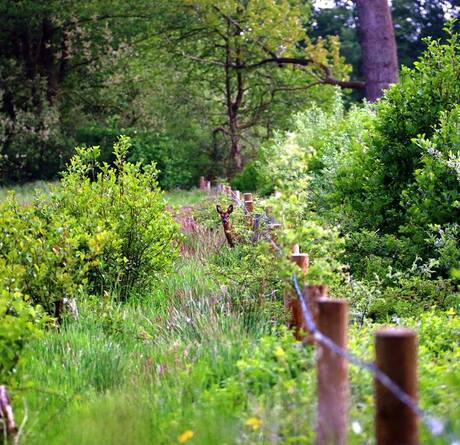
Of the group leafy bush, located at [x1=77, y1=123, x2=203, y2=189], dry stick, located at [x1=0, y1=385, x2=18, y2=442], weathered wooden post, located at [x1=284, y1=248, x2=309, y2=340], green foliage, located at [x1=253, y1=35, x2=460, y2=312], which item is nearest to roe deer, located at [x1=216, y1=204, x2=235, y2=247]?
green foliage, located at [x1=253, y1=35, x2=460, y2=312]

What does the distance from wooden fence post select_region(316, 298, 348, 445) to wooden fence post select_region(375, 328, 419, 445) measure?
29 centimetres

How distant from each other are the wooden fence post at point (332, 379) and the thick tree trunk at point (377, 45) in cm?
1610

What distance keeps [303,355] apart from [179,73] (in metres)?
25.2

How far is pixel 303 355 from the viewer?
3635 millimetres

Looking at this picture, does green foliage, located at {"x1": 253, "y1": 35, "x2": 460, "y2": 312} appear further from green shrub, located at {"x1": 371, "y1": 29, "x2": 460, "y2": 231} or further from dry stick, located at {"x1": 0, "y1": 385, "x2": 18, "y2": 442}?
dry stick, located at {"x1": 0, "y1": 385, "x2": 18, "y2": 442}

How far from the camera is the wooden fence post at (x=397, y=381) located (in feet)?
7.00

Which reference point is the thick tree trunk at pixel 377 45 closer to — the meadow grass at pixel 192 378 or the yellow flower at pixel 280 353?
the meadow grass at pixel 192 378

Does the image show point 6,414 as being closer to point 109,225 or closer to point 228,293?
point 228,293

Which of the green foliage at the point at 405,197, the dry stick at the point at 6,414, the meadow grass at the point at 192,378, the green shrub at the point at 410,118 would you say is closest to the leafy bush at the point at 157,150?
the green foliage at the point at 405,197

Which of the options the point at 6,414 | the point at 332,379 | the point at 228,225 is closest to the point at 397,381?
the point at 332,379

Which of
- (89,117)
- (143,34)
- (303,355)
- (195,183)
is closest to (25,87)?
(89,117)

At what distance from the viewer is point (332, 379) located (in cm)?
253

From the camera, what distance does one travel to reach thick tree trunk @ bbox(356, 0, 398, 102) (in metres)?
17.9

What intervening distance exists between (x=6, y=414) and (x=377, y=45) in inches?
630
